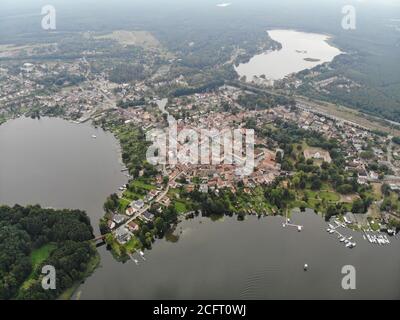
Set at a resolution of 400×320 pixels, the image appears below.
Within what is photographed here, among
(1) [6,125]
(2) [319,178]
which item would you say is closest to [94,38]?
(1) [6,125]

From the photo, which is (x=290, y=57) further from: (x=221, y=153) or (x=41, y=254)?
(x=41, y=254)

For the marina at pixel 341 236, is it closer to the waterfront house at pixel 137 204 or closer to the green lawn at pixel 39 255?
the waterfront house at pixel 137 204

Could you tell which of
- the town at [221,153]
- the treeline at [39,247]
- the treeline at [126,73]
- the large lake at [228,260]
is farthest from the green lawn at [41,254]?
the treeline at [126,73]

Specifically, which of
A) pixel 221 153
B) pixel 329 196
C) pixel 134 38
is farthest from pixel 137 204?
pixel 134 38

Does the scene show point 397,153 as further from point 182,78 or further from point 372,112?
point 182,78

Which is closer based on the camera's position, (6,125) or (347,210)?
(347,210)

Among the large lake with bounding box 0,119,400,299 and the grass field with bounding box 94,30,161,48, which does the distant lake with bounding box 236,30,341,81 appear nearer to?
the grass field with bounding box 94,30,161,48
